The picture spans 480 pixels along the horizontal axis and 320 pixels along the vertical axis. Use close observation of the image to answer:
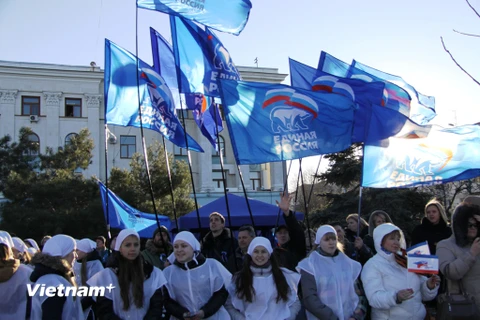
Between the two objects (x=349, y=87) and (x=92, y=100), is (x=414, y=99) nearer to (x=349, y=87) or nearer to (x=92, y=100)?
(x=349, y=87)

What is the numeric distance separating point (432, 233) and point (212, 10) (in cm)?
517

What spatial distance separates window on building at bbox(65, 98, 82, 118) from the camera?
38.3m

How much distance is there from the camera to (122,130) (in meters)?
38.5

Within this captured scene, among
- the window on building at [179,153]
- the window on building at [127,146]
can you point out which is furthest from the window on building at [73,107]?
the window on building at [179,153]

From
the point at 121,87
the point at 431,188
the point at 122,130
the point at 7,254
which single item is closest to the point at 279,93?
the point at 121,87

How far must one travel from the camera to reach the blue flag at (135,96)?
9.59 meters

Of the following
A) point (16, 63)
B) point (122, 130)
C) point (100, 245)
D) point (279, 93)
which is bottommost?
point (100, 245)

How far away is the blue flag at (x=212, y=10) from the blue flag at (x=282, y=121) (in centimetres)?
153

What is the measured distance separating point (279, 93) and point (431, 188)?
87.9 feet

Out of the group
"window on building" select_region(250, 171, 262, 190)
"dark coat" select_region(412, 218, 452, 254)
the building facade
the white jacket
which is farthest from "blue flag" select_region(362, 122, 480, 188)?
"window on building" select_region(250, 171, 262, 190)

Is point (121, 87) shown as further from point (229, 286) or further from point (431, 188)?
point (431, 188)

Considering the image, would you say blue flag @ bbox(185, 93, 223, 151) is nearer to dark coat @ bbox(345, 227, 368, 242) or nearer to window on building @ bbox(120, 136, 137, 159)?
dark coat @ bbox(345, 227, 368, 242)

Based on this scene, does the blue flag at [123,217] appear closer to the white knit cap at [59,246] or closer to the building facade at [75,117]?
the white knit cap at [59,246]

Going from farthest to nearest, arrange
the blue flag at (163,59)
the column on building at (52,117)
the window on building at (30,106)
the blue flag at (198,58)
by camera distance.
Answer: the column on building at (52,117)
the window on building at (30,106)
the blue flag at (163,59)
the blue flag at (198,58)
